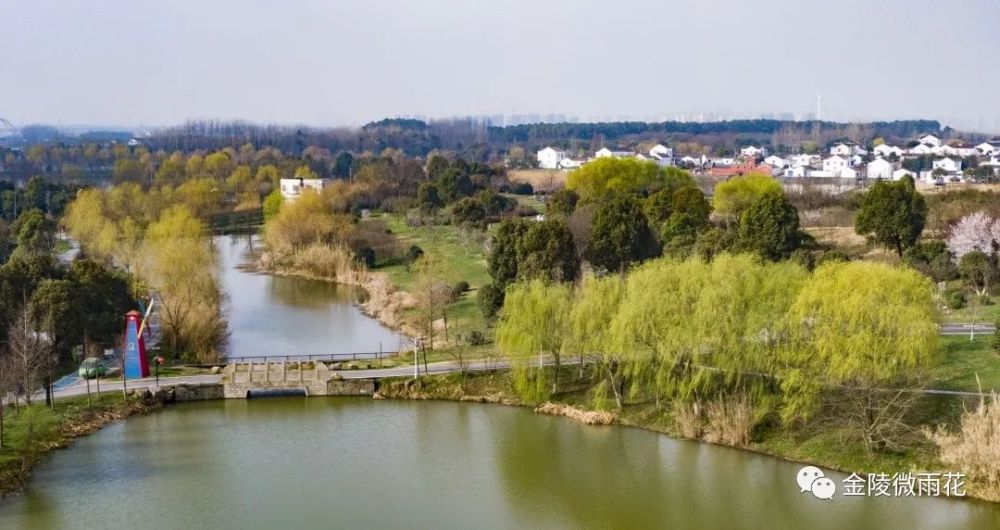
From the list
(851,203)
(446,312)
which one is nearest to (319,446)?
(446,312)

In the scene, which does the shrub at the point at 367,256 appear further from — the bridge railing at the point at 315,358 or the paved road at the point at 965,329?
the paved road at the point at 965,329

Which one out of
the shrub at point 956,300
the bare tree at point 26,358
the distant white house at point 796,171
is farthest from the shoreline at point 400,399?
the distant white house at point 796,171

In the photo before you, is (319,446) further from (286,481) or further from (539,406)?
(539,406)

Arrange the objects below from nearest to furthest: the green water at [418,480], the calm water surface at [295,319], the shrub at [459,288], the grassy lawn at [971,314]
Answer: the green water at [418,480], the grassy lawn at [971,314], the calm water surface at [295,319], the shrub at [459,288]

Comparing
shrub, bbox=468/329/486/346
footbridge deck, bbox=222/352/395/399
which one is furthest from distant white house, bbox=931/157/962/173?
footbridge deck, bbox=222/352/395/399

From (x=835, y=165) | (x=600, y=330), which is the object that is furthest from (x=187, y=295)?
(x=835, y=165)

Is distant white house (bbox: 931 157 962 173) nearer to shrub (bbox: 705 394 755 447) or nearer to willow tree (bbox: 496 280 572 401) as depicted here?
willow tree (bbox: 496 280 572 401)

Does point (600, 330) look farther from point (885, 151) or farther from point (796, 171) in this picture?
point (885, 151)
